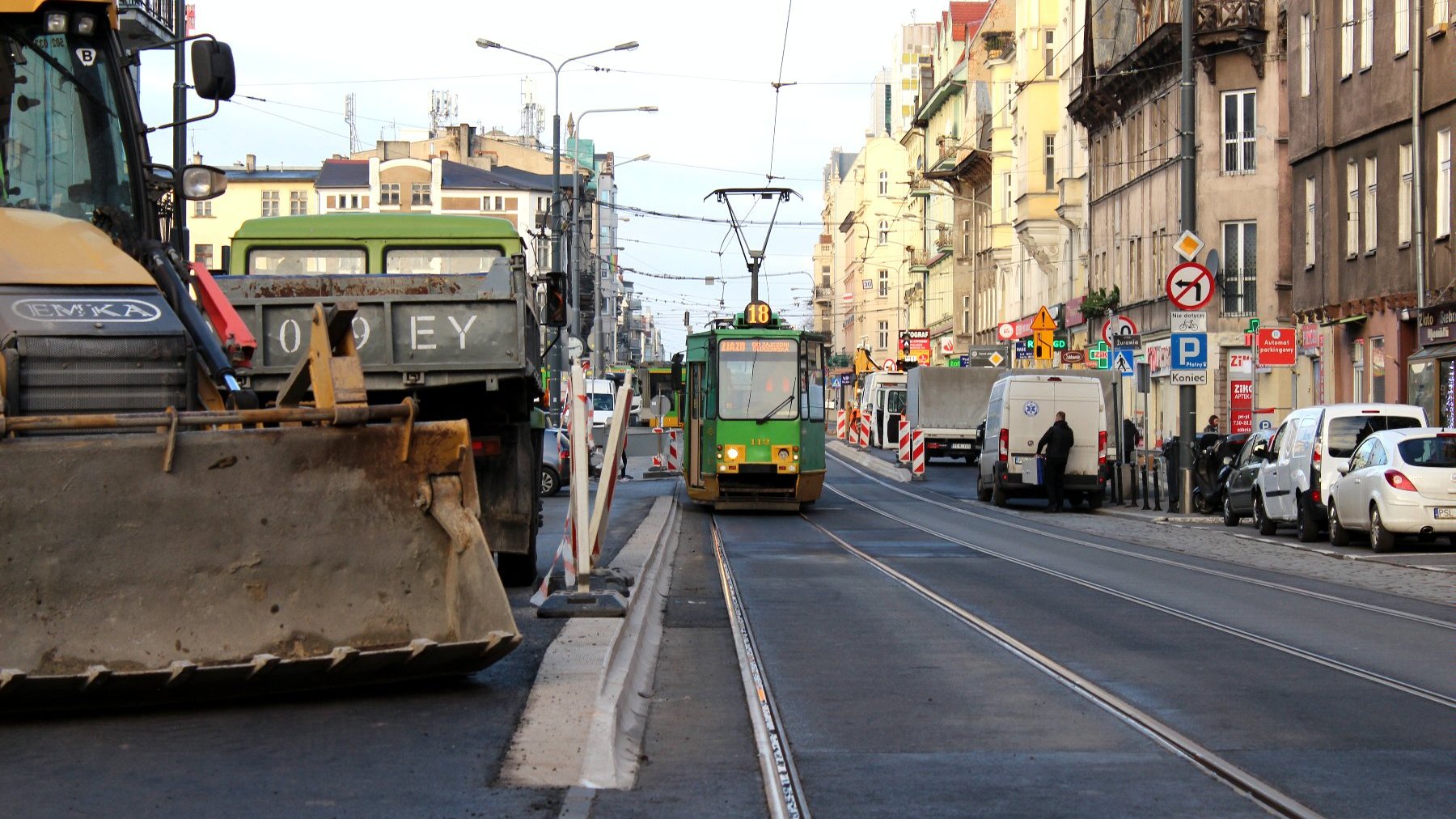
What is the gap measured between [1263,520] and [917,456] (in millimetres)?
Result: 19707

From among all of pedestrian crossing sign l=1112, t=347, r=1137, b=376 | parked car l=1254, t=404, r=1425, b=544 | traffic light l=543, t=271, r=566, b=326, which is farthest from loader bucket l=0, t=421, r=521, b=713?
pedestrian crossing sign l=1112, t=347, r=1137, b=376

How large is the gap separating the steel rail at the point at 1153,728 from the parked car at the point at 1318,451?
35.8 ft

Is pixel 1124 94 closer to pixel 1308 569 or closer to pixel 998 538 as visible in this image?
pixel 998 538

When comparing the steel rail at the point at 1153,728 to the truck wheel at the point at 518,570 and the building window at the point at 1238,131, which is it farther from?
the building window at the point at 1238,131

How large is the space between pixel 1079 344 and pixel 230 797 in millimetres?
56475

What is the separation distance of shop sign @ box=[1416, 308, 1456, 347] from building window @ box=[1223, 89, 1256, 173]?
15.3 metres

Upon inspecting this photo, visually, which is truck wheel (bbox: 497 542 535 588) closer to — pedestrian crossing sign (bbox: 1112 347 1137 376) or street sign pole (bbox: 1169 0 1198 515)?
street sign pole (bbox: 1169 0 1198 515)

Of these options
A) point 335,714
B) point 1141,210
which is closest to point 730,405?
point 335,714

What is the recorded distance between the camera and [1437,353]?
30.0 metres

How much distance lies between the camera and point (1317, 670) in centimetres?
1032

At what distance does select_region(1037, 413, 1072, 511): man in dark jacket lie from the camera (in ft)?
103

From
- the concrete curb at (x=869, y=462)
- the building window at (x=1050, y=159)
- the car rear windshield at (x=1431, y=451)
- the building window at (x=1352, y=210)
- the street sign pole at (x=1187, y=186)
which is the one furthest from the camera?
the building window at (x=1050, y=159)

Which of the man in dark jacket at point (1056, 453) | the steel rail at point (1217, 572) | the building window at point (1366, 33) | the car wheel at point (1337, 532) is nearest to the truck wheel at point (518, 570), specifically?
the steel rail at point (1217, 572)

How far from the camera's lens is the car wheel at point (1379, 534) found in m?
20.6
